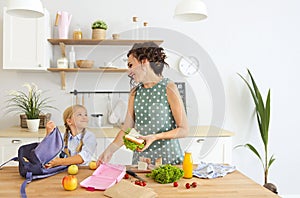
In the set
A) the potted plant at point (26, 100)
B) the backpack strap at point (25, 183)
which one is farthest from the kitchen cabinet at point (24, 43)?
the backpack strap at point (25, 183)

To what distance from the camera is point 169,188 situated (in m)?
1.57

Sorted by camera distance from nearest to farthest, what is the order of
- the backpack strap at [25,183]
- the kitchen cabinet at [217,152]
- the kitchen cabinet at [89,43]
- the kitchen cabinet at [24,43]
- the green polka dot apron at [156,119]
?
1. the backpack strap at [25,183]
2. the green polka dot apron at [156,119]
3. the kitchen cabinet at [217,152]
4. the kitchen cabinet at [24,43]
5. the kitchen cabinet at [89,43]

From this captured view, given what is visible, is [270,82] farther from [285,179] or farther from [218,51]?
[285,179]

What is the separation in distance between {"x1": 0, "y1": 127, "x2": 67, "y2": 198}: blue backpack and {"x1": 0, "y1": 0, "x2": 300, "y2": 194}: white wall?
72.5 inches

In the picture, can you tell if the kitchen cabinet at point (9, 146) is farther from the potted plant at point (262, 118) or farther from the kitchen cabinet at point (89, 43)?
the potted plant at point (262, 118)

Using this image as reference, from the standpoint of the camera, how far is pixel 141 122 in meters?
2.06

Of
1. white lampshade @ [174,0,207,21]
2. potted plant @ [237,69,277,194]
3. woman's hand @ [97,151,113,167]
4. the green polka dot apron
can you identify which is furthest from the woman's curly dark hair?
potted plant @ [237,69,277,194]

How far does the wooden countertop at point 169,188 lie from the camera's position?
4.88 feet

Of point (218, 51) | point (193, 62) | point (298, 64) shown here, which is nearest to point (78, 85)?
point (193, 62)

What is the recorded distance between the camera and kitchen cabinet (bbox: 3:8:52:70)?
10.5 feet

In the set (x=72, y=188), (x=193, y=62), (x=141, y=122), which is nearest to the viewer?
(x=72, y=188)

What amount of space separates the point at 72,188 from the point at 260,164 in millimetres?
2607

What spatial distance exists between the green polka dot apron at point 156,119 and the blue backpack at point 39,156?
50 centimetres

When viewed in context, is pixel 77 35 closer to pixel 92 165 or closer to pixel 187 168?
pixel 92 165
